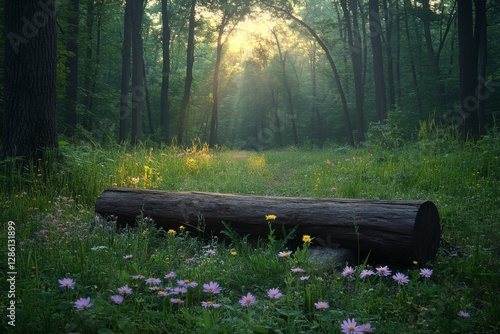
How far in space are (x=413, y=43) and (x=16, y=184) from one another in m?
32.3

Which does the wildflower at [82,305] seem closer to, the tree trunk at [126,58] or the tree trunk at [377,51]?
the tree trunk at [126,58]

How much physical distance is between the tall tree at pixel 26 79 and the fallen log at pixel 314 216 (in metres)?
2.20

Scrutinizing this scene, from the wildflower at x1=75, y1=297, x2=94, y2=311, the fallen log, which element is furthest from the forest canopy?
the wildflower at x1=75, y1=297, x2=94, y2=311

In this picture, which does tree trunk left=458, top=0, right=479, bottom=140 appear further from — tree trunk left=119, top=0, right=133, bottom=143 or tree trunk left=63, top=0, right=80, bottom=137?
tree trunk left=63, top=0, right=80, bottom=137

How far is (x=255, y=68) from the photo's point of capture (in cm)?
3584

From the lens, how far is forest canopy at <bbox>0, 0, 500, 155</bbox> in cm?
1100

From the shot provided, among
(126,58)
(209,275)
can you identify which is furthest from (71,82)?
(209,275)

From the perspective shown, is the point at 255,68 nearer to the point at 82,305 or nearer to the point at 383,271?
the point at 383,271

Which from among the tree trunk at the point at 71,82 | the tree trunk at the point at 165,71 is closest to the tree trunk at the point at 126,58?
the tree trunk at the point at 71,82

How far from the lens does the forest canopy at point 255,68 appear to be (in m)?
11.0

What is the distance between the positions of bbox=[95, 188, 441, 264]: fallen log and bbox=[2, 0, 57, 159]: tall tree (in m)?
2.20

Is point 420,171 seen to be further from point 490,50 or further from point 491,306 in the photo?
point 490,50

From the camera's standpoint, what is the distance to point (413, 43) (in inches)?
1219

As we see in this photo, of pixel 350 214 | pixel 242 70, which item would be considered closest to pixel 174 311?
pixel 350 214
